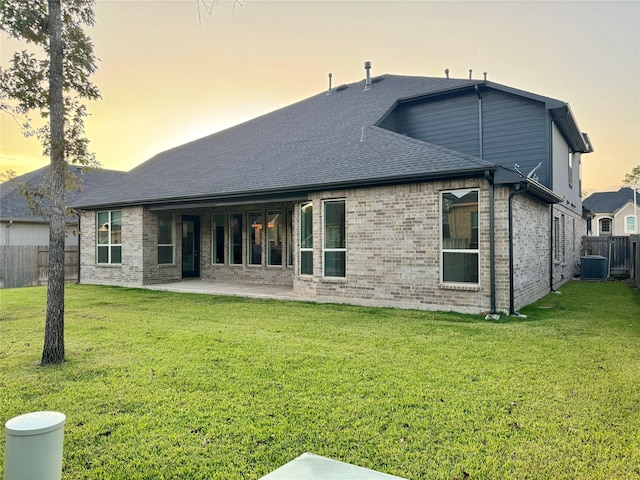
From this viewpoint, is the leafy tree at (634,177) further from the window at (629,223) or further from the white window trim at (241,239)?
the white window trim at (241,239)

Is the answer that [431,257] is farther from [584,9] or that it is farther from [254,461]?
[584,9]

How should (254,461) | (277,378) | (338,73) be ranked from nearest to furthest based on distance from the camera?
(254,461) → (277,378) → (338,73)

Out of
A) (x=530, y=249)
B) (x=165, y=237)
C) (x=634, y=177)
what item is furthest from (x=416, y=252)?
(x=634, y=177)

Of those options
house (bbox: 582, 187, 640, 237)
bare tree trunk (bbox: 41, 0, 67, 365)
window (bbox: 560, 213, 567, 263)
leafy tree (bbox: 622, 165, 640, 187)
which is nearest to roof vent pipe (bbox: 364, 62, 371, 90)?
window (bbox: 560, 213, 567, 263)

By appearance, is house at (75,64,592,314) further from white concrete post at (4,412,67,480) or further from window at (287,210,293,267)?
white concrete post at (4,412,67,480)

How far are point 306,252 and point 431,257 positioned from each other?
12.7ft

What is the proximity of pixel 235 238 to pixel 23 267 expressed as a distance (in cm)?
977

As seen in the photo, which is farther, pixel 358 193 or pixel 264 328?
pixel 358 193

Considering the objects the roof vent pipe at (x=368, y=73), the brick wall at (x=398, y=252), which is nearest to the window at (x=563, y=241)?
the brick wall at (x=398, y=252)

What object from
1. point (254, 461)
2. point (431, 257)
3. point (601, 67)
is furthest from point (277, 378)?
point (601, 67)

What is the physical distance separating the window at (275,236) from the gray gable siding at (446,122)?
17.2 ft

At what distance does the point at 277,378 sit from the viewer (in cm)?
482

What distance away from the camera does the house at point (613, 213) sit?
4119cm

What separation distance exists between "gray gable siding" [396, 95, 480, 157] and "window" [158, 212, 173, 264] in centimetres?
941
